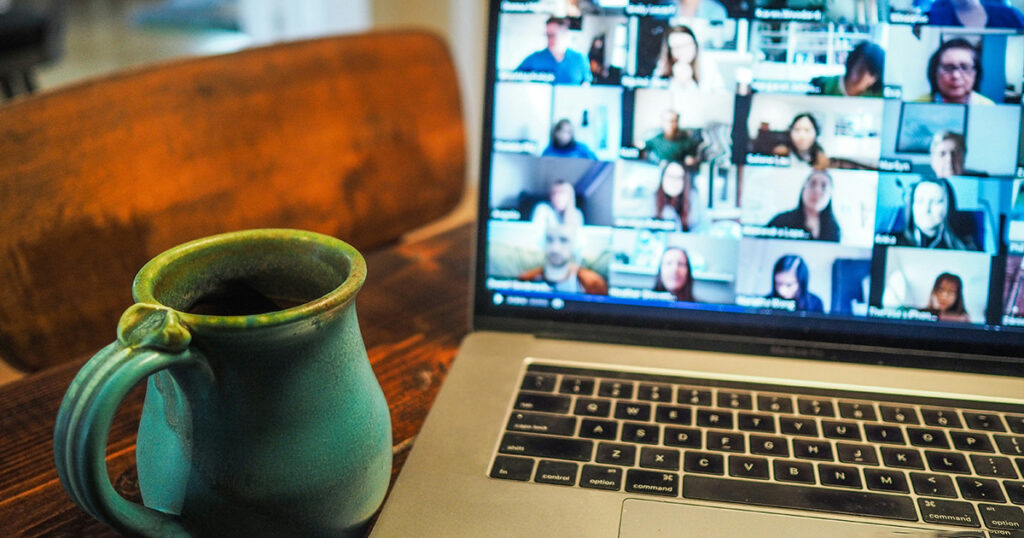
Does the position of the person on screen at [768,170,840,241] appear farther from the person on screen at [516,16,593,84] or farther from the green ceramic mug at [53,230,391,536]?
the green ceramic mug at [53,230,391,536]

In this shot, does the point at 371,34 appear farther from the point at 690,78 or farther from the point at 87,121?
the point at 690,78

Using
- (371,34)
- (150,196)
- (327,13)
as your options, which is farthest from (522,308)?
(327,13)

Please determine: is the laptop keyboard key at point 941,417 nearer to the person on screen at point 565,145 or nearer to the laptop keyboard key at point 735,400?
the laptop keyboard key at point 735,400

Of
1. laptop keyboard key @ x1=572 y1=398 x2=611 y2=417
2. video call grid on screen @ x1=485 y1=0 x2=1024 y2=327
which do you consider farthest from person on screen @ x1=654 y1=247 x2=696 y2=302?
laptop keyboard key @ x1=572 y1=398 x2=611 y2=417

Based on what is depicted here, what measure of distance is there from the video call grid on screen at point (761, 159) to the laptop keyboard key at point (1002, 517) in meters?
0.15

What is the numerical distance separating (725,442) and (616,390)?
0.08 m

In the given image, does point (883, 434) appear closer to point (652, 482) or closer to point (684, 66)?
point (652, 482)

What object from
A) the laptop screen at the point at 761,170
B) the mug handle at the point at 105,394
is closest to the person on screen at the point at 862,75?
the laptop screen at the point at 761,170

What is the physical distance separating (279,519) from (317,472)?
0.09 feet

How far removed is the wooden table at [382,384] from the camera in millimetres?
437

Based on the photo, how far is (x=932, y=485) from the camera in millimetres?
413

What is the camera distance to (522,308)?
56cm

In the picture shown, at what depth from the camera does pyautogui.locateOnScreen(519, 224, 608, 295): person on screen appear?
1.80ft

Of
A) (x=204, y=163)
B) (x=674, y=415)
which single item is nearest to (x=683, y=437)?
(x=674, y=415)
